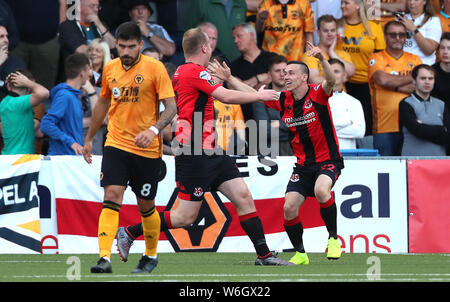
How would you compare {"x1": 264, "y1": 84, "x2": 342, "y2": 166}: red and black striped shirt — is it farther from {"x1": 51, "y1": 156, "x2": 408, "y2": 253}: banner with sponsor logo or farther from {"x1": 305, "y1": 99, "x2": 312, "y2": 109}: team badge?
{"x1": 51, "y1": 156, "x2": 408, "y2": 253}: banner with sponsor logo

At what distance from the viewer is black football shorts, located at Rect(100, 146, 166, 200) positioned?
806 cm

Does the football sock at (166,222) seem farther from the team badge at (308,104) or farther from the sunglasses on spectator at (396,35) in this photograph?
the sunglasses on spectator at (396,35)

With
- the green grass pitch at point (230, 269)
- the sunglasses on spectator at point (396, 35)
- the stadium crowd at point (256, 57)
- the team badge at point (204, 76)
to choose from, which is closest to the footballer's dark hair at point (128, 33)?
the team badge at point (204, 76)

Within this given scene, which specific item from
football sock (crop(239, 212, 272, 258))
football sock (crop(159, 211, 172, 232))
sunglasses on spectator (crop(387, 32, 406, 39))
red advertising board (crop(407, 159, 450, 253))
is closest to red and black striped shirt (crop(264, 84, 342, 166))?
football sock (crop(239, 212, 272, 258))

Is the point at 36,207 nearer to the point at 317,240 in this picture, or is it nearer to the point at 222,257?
the point at 222,257

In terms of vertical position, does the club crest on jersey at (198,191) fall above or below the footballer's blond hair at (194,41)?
below

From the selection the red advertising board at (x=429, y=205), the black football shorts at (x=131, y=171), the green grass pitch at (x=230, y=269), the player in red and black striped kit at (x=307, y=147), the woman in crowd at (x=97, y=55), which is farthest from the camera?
the woman in crowd at (x=97, y=55)

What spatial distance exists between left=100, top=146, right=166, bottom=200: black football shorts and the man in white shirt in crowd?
→ 16.7 feet

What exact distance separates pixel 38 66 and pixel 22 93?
5.62 feet

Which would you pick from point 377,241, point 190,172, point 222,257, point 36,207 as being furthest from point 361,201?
point 36,207

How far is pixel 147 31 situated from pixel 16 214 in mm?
4224

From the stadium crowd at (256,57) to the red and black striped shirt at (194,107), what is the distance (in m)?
3.22

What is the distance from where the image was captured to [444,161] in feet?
37.7

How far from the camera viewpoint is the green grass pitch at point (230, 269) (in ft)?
25.1
